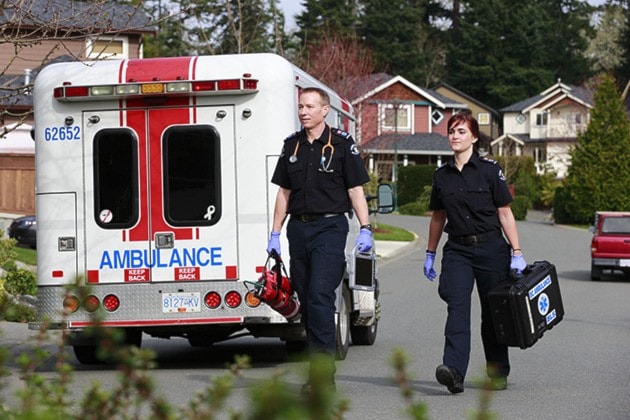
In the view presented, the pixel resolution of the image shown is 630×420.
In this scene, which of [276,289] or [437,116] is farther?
[437,116]

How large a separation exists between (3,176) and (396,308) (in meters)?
21.6

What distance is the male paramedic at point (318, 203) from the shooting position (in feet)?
29.8

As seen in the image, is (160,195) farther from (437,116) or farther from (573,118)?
(573,118)

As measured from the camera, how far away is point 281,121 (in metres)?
10.6

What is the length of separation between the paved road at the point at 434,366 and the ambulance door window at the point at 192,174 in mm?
1303

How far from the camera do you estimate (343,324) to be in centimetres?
1148

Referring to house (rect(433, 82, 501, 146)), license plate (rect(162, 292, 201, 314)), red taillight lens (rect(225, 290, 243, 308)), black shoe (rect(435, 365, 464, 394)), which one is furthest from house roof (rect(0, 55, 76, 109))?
house (rect(433, 82, 501, 146))

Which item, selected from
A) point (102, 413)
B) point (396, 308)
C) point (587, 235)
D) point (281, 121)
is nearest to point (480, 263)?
point (281, 121)

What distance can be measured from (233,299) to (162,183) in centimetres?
112

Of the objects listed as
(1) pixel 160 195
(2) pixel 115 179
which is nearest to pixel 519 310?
(1) pixel 160 195

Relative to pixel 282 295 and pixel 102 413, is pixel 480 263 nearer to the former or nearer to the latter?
pixel 282 295

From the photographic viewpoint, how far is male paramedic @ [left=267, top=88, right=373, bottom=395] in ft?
29.8

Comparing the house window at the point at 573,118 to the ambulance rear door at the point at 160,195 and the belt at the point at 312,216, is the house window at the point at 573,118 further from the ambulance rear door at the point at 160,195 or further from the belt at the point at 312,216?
the belt at the point at 312,216

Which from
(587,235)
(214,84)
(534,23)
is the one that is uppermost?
(534,23)
